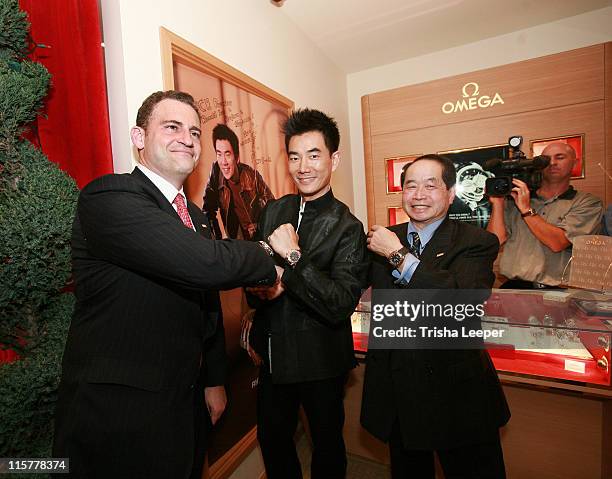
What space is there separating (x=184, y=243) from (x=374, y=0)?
255 centimetres

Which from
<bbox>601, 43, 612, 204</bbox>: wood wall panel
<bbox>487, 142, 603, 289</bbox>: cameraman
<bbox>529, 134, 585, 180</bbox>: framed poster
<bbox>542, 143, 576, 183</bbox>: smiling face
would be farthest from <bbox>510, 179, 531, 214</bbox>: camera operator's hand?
<bbox>601, 43, 612, 204</bbox>: wood wall panel

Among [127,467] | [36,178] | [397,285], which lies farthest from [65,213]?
[397,285]

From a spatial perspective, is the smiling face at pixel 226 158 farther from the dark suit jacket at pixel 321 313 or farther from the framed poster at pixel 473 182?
the framed poster at pixel 473 182

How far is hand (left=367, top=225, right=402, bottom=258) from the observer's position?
130 centimetres

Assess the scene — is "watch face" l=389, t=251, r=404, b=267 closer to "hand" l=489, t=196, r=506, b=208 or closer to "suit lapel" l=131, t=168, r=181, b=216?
"suit lapel" l=131, t=168, r=181, b=216

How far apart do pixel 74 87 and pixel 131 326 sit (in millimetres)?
973

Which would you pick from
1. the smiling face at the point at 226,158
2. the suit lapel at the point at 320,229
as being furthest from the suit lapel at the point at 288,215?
the smiling face at the point at 226,158

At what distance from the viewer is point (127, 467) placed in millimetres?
938

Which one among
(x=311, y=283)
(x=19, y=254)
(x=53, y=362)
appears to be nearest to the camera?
(x=19, y=254)

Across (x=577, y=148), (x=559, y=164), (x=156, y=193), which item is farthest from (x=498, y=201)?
(x=156, y=193)

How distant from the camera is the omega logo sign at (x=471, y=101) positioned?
316cm

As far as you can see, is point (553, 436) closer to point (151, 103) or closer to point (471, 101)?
point (151, 103)

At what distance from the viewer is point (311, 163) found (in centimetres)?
144

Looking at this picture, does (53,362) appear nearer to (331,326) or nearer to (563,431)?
(331,326)
